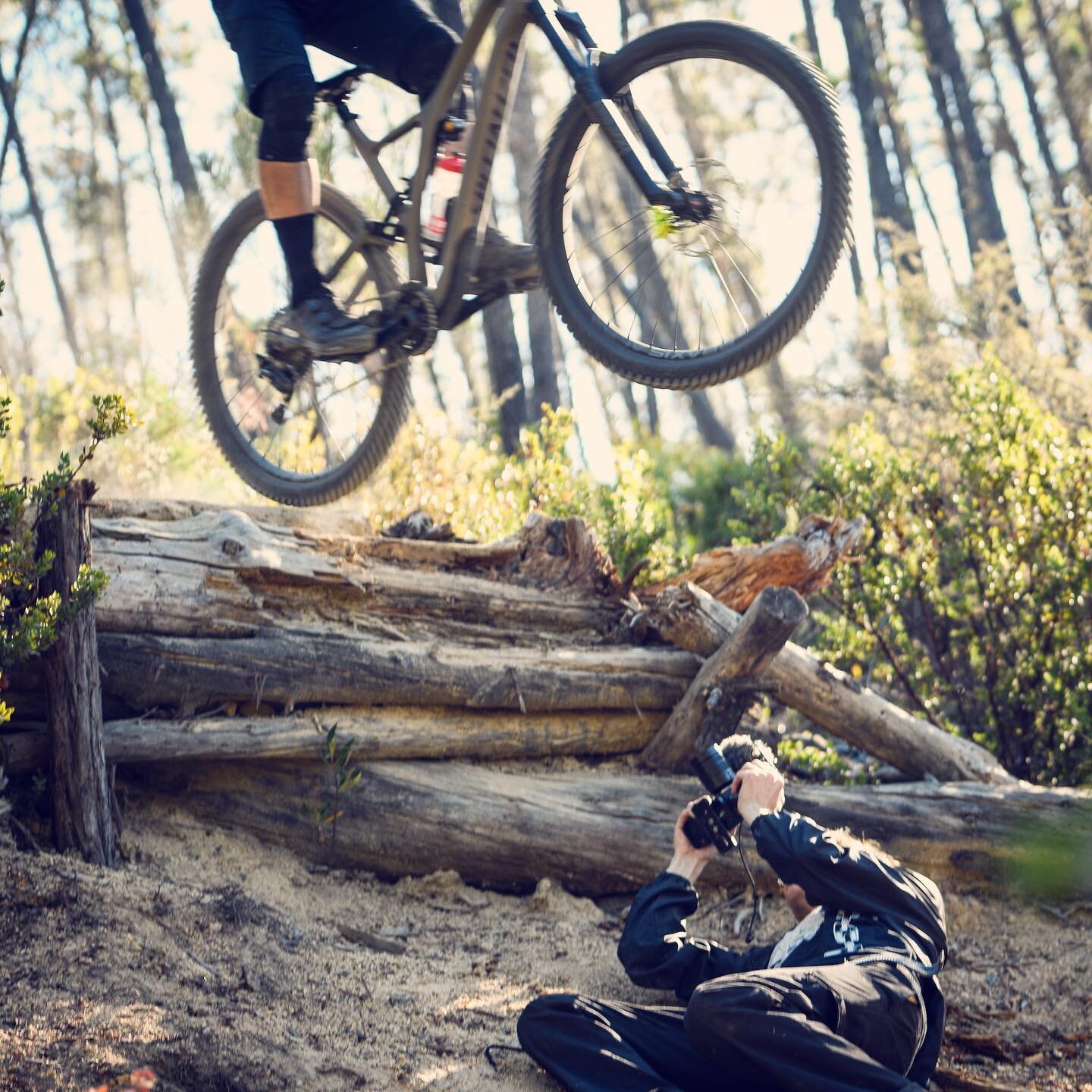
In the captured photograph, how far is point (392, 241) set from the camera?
382cm

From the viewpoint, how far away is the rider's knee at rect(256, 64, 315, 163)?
11.0 feet

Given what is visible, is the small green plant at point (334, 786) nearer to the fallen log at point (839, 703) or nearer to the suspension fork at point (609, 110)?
the fallen log at point (839, 703)

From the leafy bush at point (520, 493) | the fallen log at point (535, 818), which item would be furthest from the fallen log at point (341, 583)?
the leafy bush at point (520, 493)

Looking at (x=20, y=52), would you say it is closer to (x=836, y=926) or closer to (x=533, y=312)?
(x=533, y=312)

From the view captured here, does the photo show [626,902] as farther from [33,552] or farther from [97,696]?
[33,552]

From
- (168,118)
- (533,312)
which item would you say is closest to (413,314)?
(533,312)

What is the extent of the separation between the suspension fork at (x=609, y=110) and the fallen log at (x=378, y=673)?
85.8 inches

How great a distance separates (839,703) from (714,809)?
1.56 m

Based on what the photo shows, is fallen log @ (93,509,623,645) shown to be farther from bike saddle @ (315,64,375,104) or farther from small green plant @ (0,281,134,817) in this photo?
bike saddle @ (315,64,375,104)

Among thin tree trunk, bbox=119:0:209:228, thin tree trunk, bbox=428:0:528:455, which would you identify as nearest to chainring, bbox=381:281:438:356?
thin tree trunk, bbox=428:0:528:455

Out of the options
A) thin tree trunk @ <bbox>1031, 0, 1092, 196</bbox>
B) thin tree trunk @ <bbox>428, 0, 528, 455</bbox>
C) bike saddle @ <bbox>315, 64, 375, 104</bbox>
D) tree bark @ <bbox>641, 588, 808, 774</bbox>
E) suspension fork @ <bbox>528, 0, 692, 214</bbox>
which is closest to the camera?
suspension fork @ <bbox>528, 0, 692, 214</bbox>

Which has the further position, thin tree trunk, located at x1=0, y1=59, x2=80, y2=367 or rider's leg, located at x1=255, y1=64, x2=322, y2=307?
thin tree trunk, located at x1=0, y1=59, x2=80, y2=367

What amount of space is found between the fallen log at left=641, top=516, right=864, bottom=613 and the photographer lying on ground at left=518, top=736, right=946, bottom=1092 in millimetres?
1582

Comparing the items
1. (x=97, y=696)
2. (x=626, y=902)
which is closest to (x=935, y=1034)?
(x=626, y=902)
